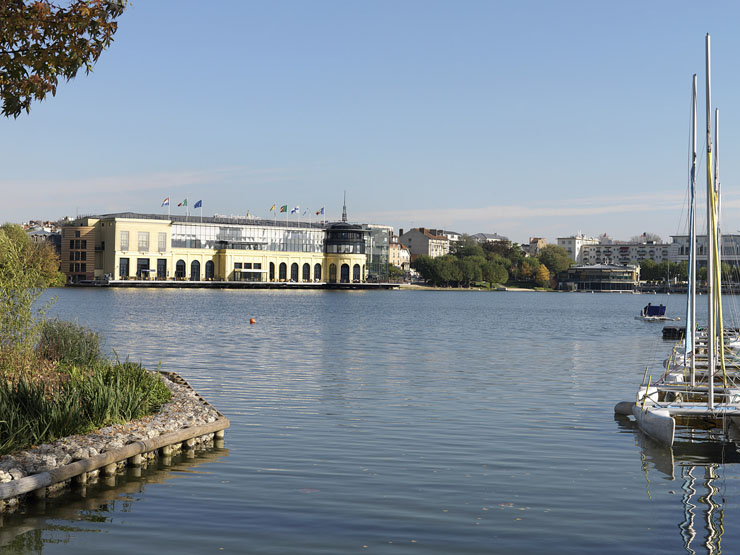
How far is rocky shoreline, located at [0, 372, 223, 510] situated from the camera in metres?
15.5

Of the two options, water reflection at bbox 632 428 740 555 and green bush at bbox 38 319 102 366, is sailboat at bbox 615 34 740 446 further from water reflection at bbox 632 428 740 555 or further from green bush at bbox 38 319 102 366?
green bush at bbox 38 319 102 366

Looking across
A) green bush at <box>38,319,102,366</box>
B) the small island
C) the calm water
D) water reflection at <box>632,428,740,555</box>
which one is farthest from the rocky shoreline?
water reflection at <box>632,428,740,555</box>

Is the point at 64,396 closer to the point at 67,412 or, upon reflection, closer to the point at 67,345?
the point at 67,412

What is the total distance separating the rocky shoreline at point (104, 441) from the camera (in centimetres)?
1555

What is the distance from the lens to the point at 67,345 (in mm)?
27859

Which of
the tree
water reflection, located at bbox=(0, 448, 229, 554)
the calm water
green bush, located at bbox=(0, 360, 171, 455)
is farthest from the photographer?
the tree

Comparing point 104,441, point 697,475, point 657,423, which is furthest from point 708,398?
point 104,441

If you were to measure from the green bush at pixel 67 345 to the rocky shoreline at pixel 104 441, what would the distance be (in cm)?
412

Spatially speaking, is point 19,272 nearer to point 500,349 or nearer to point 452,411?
point 452,411

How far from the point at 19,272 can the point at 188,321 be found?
53.2 metres

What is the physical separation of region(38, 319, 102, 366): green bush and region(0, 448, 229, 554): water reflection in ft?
26.2

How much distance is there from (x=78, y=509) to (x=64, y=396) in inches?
175

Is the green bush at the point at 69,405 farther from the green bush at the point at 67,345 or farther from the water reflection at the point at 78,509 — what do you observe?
the green bush at the point at 67,345

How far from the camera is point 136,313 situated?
87625 mm
